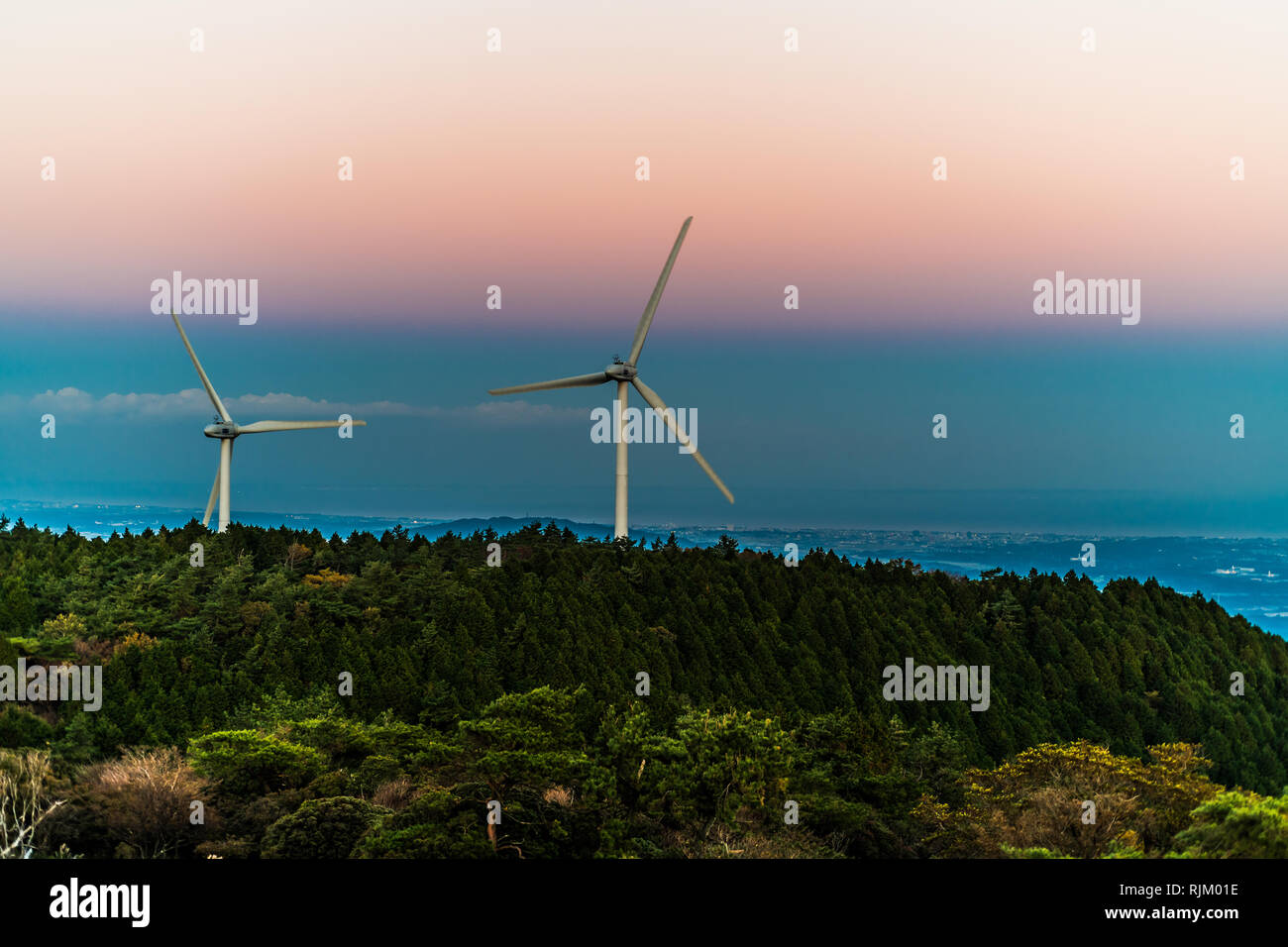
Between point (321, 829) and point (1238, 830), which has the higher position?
point (1238, 830)

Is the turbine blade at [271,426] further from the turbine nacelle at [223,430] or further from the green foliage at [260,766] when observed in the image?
the green foliage at [260,766]

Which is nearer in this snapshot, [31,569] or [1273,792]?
[31,569]

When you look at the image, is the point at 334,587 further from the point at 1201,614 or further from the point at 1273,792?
the point at 1201,614

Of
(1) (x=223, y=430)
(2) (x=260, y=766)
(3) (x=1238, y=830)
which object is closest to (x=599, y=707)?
(2) (x=260, y=766)

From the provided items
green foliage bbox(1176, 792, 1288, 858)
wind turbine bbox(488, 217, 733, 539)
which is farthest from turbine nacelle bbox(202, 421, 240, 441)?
Result: green foliage bbox(1176, 792, 1288, 858)

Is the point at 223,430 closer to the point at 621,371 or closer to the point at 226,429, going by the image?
the point at 226,429
